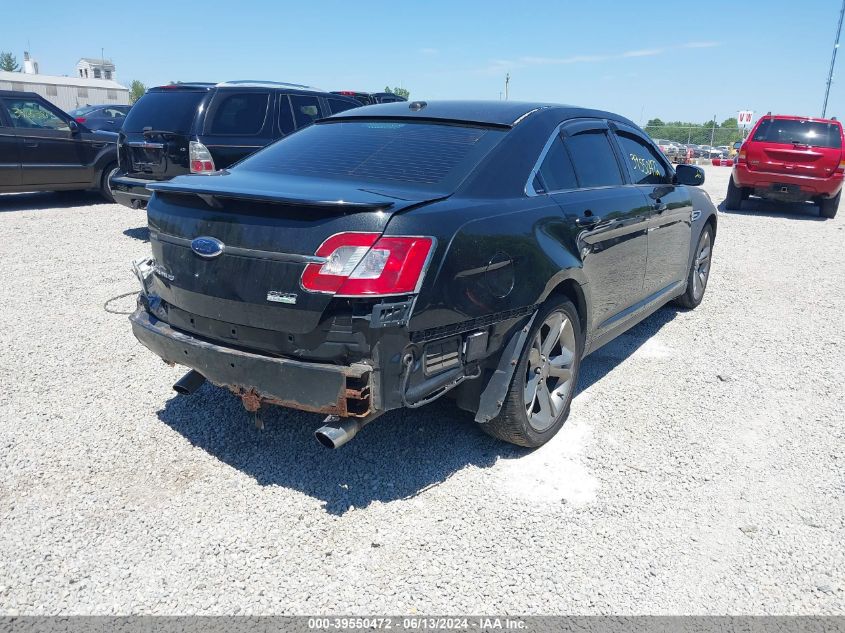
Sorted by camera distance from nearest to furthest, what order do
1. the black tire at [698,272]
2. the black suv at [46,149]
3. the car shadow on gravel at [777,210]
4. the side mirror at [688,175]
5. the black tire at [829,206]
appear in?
the side mirror at [688,175] → the black tire at [698,272] → the black suv at [46,149] → the black tire at [829,206] → the car shadow on gravel at [777,210]

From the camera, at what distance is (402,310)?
8.54ft

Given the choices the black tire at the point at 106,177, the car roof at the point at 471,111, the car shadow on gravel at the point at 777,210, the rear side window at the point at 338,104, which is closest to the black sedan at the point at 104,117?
the black tire at the point at 106,177

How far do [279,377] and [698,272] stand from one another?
15.5ft

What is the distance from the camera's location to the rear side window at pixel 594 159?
3916mm

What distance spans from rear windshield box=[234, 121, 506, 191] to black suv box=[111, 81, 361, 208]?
4.33 m

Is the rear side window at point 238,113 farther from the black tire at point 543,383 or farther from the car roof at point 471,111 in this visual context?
the black tire at point 543,383

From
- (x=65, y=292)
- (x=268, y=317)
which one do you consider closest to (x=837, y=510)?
(x=268, y=317)

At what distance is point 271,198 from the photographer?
273 centimetres

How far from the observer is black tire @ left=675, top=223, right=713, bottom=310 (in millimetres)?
6012

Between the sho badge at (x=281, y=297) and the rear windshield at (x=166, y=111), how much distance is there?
5.94 metres

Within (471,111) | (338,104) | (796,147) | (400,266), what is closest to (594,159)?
(471,111)

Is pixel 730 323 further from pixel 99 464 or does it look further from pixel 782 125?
pixel 782 125

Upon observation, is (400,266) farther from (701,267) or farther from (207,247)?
(701,267)

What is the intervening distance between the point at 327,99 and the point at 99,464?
23.4 feet
